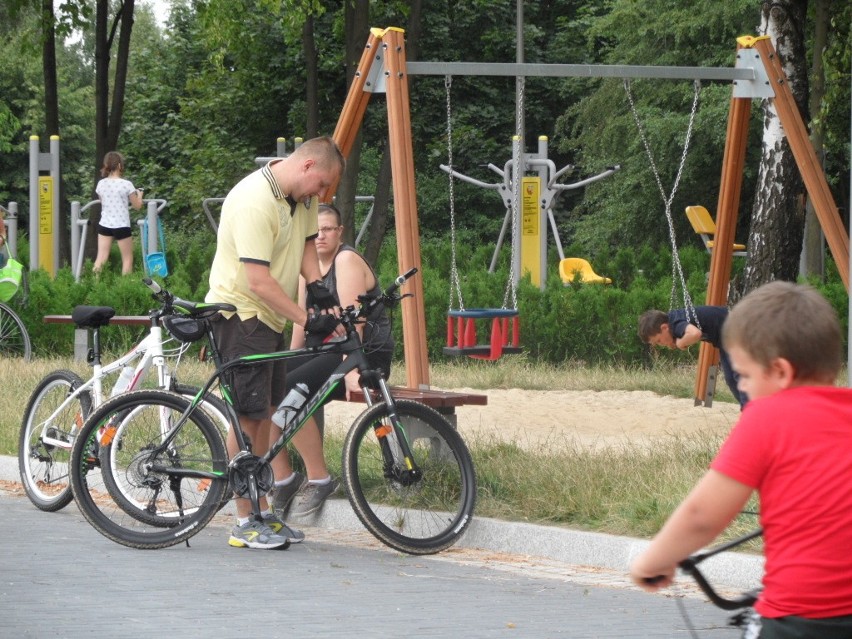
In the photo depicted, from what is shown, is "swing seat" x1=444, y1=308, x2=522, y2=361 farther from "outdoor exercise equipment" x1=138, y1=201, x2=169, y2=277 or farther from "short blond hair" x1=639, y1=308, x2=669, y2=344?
"outdoor exercise equipment" x1=138, y1=201, x2=169, y2=277

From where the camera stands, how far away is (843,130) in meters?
21.8

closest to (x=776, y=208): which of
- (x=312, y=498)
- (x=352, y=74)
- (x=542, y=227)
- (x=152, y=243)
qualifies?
(x=542, y=227)

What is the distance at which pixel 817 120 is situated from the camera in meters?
20.6

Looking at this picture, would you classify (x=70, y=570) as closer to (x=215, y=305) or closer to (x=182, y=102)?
(x=215, y=305)

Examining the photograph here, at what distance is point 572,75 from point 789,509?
7.91 metres

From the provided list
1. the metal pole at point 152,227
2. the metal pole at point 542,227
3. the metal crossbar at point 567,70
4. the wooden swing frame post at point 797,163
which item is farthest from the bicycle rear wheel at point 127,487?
the metal pole at point 152,227

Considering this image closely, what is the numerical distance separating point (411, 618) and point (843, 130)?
17.5m

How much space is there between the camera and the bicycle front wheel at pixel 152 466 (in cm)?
711

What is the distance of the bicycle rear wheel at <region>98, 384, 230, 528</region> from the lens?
23.5 feet

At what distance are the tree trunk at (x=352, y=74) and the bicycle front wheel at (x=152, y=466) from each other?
13262 millimetres

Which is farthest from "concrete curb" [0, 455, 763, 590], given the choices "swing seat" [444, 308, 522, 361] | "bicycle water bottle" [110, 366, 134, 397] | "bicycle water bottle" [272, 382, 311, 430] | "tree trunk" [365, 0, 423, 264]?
"tree trunk" [365, 0, 423, 264]

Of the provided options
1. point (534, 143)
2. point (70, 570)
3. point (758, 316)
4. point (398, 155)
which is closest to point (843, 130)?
point (398, 155)

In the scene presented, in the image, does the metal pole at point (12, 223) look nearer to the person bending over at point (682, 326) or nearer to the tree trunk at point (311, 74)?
the tree trunk at point (311, 74)

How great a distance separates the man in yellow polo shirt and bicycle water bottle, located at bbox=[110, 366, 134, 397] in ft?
2.85
